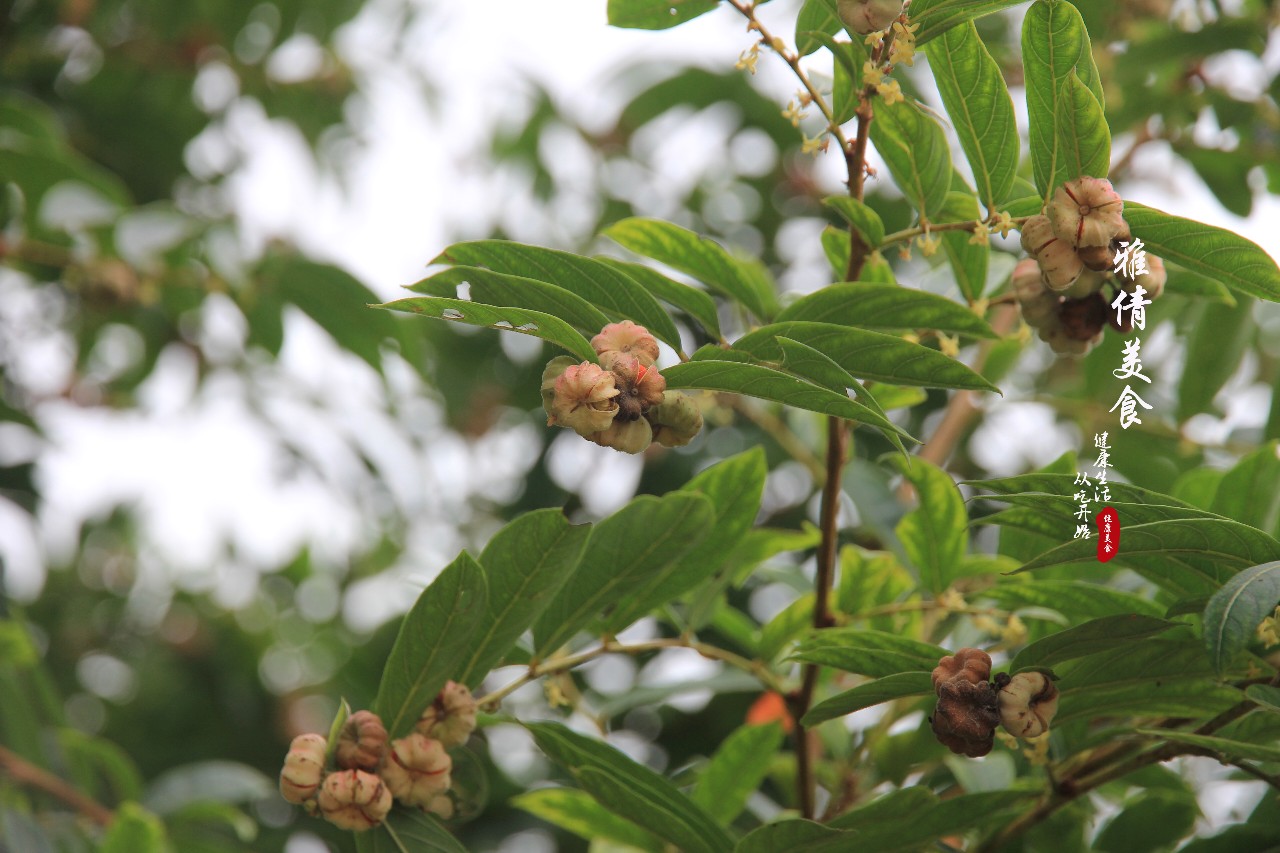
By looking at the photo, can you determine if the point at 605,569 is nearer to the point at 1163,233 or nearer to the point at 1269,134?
the point at 1163,233

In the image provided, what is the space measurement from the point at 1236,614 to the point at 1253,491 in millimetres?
287

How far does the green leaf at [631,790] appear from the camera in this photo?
74cm

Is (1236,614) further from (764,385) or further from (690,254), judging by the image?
(690,254)

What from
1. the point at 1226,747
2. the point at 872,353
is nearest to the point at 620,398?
the point at 872,353

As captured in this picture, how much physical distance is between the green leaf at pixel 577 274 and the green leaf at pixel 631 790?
10.8 inches

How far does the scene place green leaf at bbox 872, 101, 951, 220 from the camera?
0.70 metres

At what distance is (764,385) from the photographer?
580mm

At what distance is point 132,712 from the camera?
2.07 metres

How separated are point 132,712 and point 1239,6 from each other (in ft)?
6.47

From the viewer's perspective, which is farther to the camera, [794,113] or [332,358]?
[332,358]

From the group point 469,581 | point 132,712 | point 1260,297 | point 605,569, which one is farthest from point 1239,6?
point 132,712

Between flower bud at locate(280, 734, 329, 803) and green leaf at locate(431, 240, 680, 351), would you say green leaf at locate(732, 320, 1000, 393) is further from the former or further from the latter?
flower bud at locate(280, 734, 329, 803)

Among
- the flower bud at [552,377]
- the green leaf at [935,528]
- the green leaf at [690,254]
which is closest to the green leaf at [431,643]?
the flower bud at [552,377]

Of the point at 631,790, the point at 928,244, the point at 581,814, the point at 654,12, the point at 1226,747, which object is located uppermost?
the point at 654,12
